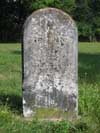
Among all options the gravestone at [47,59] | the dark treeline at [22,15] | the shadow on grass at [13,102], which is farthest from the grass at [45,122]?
the dark treeline at [22,15]

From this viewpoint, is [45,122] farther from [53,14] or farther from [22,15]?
[22,15]

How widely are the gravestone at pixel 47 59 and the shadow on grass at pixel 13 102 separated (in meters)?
0.46

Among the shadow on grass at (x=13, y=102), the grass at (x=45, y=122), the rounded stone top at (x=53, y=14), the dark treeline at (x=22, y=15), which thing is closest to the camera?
the grass at (x=45, y=122)

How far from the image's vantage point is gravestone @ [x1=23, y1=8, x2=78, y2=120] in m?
9.22

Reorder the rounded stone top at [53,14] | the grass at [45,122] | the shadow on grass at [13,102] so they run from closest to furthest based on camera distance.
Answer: the grass at [45,122]
the rounded stone top at [53,14]
the shadow on grass at [13,102]

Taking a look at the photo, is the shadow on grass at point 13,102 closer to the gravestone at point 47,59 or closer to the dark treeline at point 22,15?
the gravestone at point 47,59

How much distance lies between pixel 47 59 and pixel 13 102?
1.55 metres

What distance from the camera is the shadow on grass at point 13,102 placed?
384 inches

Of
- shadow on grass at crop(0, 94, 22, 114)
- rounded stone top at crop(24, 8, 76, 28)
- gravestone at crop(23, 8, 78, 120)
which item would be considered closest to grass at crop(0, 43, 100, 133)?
shadow on grass at crop(0, 94, 22, 114)

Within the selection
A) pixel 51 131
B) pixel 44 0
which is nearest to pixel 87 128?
pixel 51 131

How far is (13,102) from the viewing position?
34.0ft

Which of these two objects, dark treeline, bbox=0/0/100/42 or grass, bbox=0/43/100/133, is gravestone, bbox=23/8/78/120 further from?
dark treeline, bbox=0/0/100/42

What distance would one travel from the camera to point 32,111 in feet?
30.5

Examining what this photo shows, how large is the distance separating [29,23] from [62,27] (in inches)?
23.4
